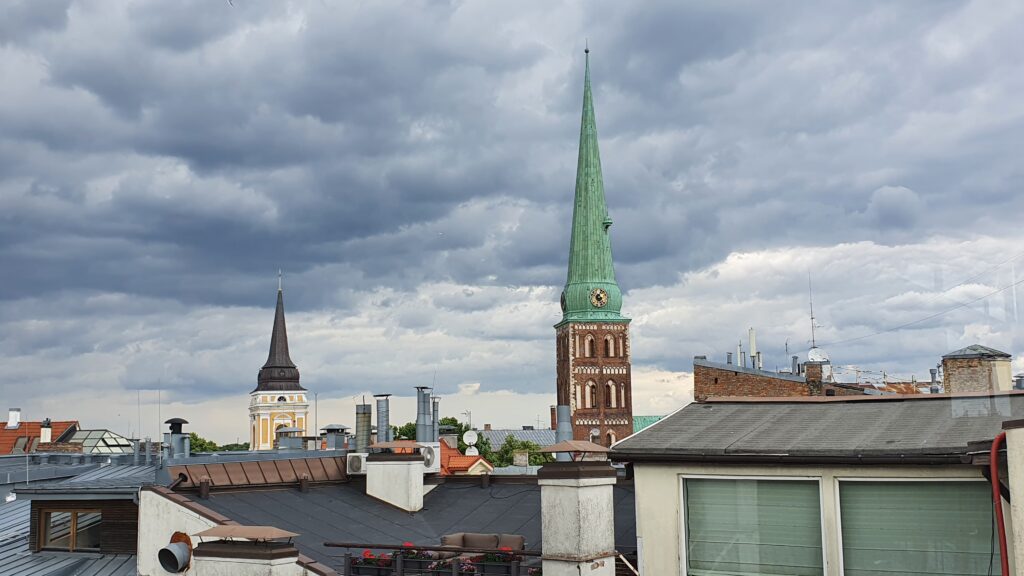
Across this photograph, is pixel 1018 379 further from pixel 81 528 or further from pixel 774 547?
pixel 81 528

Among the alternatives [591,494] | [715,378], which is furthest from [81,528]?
[715,378]

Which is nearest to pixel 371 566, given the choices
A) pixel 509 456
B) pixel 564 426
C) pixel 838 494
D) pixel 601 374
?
pixel 564 426

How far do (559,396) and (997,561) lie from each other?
144442 millimetres

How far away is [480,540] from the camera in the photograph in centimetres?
1991

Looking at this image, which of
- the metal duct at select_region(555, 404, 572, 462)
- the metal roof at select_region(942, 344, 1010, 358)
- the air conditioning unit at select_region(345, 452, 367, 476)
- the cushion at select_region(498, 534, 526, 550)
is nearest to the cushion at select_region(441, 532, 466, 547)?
the cushion at select_region(498, 534, 526, 550)

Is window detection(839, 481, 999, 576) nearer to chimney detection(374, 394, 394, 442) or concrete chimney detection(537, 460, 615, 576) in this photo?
concrete chimney detection(537, 460, 615, 576)

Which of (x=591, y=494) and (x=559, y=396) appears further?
(x=559, y=396)

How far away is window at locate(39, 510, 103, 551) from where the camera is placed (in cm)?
2223

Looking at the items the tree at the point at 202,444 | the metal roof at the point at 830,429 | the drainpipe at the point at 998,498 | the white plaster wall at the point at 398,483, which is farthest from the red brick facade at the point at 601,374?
the drainpipe at the point at 998,498

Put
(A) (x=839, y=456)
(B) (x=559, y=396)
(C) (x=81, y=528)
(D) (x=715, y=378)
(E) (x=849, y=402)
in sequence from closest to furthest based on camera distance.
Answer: (A) (x=839, y=456), (E) (x=849, y=402), (C) (x=81, y=528), (D) (x=715, y=378), (B) (x=559, y=396)

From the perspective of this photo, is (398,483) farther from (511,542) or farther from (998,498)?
(998,498)

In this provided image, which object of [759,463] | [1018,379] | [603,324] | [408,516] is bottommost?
[408,516]

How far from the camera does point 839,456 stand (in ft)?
41.4

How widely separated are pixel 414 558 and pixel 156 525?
5844 millimetres
